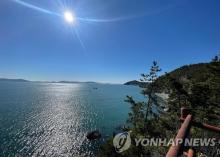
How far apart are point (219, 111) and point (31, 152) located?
32106mm

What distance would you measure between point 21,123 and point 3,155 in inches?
858

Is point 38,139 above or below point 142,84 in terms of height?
below

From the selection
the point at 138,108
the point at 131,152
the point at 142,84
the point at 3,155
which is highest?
the point at 142,84

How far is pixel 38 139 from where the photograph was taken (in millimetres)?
44594

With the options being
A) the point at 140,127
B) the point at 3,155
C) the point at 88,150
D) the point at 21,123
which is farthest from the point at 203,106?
the point at 21,123

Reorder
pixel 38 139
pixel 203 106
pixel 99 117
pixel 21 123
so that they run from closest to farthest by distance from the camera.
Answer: pixel 203 106
pixel 38 139
pixel 21 123
pixel 99 117

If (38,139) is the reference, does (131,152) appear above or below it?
above

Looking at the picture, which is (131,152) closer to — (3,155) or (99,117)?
(3,155)

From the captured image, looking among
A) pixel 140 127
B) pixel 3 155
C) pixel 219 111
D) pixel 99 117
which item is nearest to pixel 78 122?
pixel 99 117

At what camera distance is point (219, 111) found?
21750 mm

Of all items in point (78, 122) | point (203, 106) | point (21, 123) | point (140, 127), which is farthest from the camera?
point (78, 122)

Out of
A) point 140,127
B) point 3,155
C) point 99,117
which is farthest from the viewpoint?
point 99,117

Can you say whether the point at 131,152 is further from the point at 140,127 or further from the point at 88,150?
the point at 88,150

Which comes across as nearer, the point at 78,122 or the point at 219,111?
the point at 219,111
